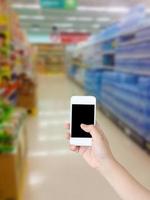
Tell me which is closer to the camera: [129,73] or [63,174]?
[63,174]

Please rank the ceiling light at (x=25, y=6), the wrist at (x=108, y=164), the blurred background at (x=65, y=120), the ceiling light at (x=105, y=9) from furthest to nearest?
the ceiling light at (x=105, y=9), the ceiling light at (x=25, y=6), the blurred background at (x=65, y=120), the wrist at (x=108, y=164)

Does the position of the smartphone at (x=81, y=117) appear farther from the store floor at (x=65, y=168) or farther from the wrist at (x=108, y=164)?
the store floor at (x=65, y=168)

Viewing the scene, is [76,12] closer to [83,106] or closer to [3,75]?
[3,75]

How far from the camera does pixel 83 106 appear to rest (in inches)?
49.3

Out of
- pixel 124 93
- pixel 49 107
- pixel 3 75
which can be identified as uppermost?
pixel 3 75

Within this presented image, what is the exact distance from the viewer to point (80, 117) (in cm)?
125

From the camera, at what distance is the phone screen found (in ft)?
4.06

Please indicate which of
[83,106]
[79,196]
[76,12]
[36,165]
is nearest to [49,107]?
[36,165]

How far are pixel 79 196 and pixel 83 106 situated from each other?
78.3 inches

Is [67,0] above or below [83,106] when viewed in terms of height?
above

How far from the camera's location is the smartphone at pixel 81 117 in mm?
1229

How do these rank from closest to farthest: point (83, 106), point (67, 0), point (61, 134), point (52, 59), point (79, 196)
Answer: point (83, 106) → point (79, 196) → point (61, 134) → point (67, 0) → point (52, 59)

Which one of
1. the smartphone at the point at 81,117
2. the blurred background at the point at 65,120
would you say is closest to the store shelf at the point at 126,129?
the blurred background at the point at 65,120

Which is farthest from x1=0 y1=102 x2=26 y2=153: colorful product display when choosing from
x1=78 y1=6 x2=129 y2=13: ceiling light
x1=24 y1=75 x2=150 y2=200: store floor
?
x1=78 y1=6 x2=129 y2=13: ceiling light
